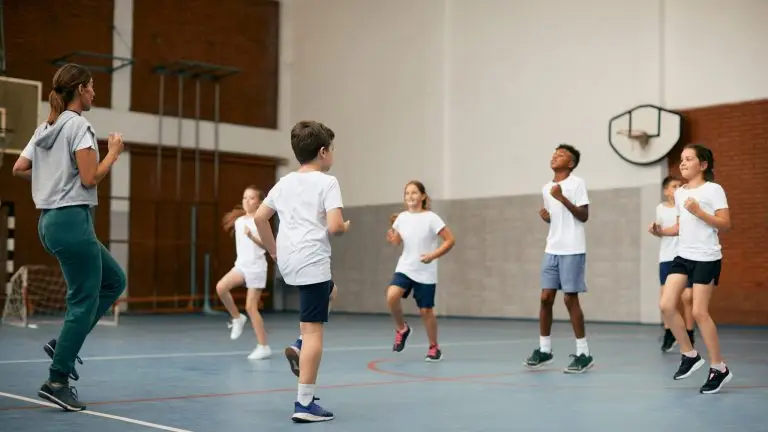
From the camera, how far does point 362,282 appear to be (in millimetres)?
20156

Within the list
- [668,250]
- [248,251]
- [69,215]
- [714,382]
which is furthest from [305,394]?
[668,250]

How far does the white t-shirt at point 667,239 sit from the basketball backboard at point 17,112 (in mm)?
10158

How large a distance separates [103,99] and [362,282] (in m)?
6.47

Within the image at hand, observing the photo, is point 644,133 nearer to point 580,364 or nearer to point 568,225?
point 568,225

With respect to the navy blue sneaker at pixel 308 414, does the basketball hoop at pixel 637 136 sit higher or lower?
higher

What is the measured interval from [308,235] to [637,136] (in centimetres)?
1143

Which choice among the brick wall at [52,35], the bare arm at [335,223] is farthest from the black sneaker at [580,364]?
the brick wall at [52,35]

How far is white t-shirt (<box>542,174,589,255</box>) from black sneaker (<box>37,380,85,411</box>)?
4.20 meters

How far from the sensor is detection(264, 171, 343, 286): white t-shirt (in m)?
5.14

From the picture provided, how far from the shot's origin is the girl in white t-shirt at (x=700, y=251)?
6.61 m

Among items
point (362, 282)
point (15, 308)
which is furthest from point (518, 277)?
point (15, 308)

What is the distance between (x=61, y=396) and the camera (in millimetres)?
5371

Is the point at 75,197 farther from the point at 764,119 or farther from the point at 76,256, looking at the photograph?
the point at 764,119

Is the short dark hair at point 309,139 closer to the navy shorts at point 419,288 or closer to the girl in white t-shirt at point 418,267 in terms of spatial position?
the girl in white t-shirt at point 418,267
